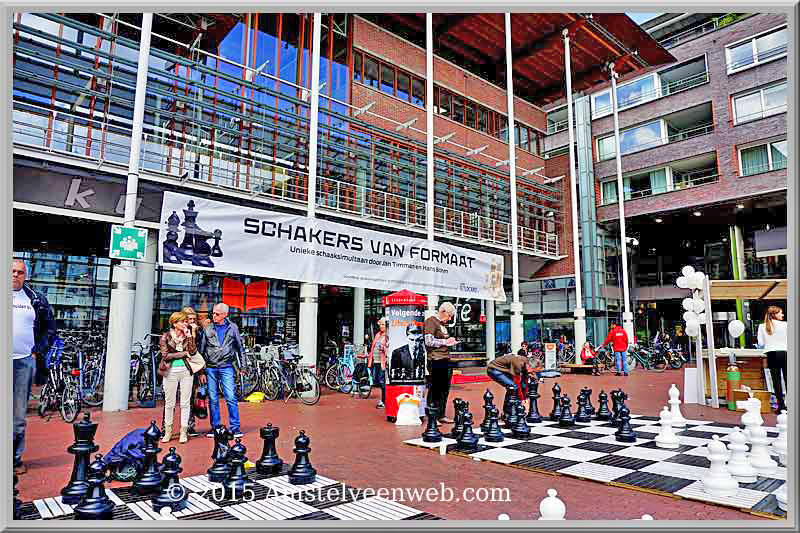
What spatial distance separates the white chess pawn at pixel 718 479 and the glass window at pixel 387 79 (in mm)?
18711

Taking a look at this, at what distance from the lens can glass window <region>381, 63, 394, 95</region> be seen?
2048 cm

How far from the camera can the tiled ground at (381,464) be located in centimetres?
363

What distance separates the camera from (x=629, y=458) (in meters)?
5.11

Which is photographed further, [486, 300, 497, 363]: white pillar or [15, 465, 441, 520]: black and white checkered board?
[486, 300, 497, 363]: white pillar

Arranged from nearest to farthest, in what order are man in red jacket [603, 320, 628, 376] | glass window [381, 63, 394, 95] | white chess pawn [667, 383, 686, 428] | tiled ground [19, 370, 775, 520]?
tiled ground [19, 370, 775, 520]
white chess pawn [667, 383, 686, 428]
man in red jacket [603, 320, 628, 376]
glass window [381, 63, 394, 95]

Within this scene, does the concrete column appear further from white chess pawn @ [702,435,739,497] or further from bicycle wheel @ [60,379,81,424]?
white chess pawn @ [702,435,739,497]

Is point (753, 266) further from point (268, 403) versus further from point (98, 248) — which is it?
point (98, 248)

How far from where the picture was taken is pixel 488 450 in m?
5.55

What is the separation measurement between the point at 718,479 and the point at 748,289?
7.51 metres

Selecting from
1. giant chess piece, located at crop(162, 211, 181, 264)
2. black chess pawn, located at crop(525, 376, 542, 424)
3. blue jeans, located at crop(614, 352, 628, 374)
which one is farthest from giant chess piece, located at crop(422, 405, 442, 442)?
blue jeans, located at crop(614, 352, 628, 374)

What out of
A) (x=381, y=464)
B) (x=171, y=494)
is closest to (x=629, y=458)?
(x=381, y=464)

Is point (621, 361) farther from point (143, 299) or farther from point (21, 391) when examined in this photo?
point (21, 391)

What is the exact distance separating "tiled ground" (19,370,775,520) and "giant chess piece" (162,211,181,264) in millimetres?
2843

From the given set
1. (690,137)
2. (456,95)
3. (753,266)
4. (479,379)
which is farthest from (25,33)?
(753,266)
